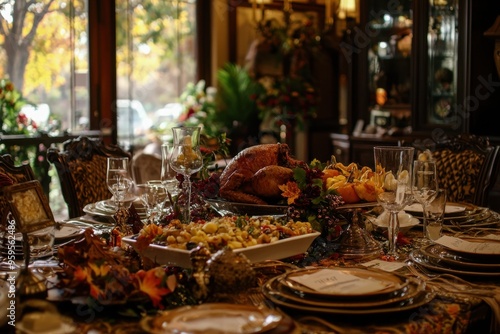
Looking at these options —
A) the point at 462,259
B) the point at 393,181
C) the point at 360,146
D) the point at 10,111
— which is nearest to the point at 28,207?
the point at 393,181

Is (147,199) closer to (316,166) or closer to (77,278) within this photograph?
(316,166)

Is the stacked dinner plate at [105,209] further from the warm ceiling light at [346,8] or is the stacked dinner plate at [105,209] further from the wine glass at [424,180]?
the warm ceiling light at [346,8]

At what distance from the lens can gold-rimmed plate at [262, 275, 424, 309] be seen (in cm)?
128

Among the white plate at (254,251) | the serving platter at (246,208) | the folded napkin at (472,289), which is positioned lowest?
the folded napkin at (472,289)

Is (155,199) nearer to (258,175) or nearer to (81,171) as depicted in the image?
(258,175)

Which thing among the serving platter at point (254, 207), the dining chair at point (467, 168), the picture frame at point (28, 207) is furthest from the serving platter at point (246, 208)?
the dining chair at point (467, 168)

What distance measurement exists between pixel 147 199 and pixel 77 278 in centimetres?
80

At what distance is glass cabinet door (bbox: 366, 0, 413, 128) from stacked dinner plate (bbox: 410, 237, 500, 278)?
369 cm

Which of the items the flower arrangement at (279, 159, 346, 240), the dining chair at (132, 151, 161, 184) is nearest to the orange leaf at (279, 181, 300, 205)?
the flower arrangement at (279, 159, 346, 240)

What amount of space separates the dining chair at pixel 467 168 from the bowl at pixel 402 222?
820 millimetres

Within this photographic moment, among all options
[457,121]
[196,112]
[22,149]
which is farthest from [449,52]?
[22,149]

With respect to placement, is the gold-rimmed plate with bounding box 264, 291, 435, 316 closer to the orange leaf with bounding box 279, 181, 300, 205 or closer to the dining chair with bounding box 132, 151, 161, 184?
the orange leaf with bounding box 279, 181, 300, 205

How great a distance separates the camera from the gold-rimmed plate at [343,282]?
4.31ft

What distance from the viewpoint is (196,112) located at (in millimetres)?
6043
